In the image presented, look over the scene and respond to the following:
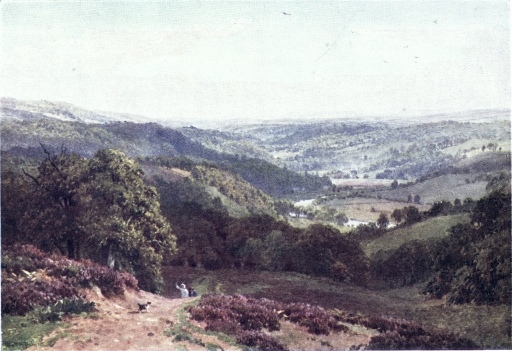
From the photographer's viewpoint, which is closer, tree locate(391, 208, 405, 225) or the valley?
the valley

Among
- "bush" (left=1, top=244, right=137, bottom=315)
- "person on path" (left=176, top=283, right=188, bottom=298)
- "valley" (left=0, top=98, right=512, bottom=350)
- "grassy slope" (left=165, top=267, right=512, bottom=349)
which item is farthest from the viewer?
"person on path" (left=176, top=283, right=188, bottom=298)

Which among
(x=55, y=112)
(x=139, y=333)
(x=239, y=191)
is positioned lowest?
(x=139, y=333)

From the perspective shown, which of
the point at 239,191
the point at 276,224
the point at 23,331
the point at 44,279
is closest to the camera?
the point at 23,331

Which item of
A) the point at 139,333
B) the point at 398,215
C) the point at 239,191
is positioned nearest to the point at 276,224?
the point at 239,191

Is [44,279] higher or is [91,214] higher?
[91,214]

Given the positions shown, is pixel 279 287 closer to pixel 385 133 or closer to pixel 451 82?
pixel 385 133

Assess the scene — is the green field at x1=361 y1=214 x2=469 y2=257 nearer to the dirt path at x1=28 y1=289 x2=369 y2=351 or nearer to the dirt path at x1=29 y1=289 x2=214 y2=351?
the dirt path at x1=28 y1=289 x2=369 y2=351

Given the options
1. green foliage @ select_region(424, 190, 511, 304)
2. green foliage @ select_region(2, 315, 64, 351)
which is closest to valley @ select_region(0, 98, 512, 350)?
green foliage @ select_region(424, 190, 511, 304)

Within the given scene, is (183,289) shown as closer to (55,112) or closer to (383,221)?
(383,221)

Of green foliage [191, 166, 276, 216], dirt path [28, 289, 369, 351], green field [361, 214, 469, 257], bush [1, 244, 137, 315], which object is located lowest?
dirt path [28, 289, 369, 351]
